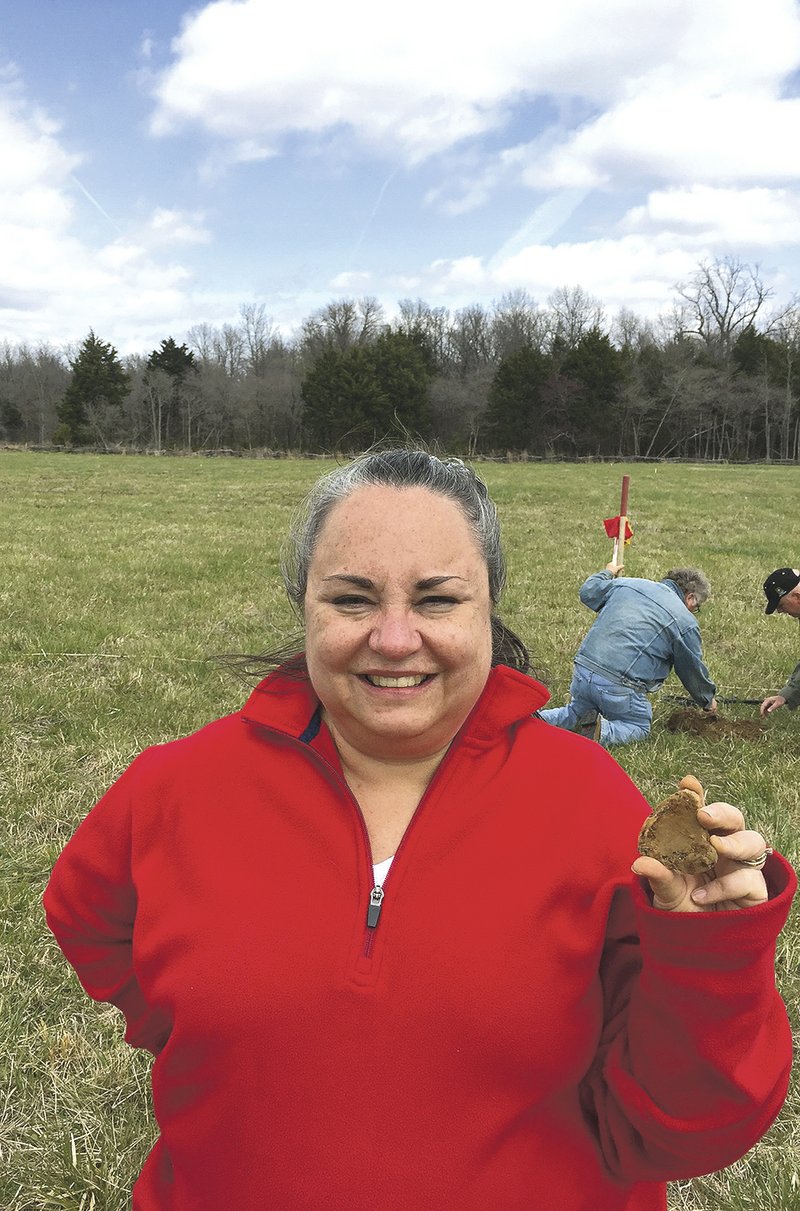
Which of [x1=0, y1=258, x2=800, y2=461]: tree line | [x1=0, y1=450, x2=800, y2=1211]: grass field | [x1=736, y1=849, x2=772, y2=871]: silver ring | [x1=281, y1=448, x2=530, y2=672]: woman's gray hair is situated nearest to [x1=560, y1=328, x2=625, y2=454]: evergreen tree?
[x1=0, y1=258, x2=800, y2=461]: tree line

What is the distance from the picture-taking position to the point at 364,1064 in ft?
4.40

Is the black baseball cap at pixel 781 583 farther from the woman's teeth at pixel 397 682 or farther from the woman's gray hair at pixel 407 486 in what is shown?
the woman's teeth at pixel 397 682

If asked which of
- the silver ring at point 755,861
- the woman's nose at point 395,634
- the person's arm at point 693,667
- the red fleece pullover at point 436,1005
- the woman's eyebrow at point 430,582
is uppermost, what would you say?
the woman's eyebrow at point 430,582

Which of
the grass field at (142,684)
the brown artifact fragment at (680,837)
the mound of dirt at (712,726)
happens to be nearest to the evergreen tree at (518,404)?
the grass field at (142,684)

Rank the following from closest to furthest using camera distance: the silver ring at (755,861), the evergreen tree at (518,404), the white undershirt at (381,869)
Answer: the silver ring at (755,861) → the white undershirt at (381,869) → the evergreen tree at (518,404)

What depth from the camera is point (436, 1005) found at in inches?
52.8

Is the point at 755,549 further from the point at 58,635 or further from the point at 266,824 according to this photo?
the point at 266,824

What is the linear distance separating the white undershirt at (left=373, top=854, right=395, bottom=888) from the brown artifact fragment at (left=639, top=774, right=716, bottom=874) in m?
0.47

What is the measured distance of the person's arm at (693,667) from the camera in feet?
19.0

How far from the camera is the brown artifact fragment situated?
3.82ft

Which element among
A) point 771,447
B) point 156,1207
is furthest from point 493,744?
point 771,447

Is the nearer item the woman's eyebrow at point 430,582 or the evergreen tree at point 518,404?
the woman's eyebrow at point 430,582

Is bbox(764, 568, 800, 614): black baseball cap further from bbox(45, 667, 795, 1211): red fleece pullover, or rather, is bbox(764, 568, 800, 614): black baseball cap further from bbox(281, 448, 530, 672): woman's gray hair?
bbox(45, 667, 795, 1211): red fleece pullover

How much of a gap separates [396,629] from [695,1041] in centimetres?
80
